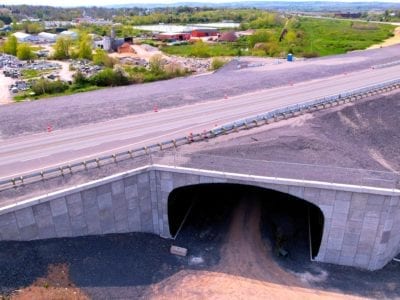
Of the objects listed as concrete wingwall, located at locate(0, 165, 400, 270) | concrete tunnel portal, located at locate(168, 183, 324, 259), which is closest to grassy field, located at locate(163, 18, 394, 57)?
concrete tunnel portal, located at locate(168, 183, 324, 259)

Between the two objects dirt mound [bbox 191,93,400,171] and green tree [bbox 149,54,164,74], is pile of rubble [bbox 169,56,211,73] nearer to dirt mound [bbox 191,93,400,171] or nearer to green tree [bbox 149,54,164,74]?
green tree [bbox 149,54,164,74]

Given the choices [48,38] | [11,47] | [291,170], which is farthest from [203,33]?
[291,170]

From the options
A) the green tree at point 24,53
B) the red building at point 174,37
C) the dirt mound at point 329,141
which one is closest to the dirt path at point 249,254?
the dirt mound at point 329,141

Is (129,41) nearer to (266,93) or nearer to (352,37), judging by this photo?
(352,37)

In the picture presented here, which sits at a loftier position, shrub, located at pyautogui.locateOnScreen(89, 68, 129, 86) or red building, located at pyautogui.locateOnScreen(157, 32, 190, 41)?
shrub, located at pyautogui.locateOnScreen(89, 68, 129, 86)

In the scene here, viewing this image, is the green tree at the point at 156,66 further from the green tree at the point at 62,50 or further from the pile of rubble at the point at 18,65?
the green tree at the point at 62,50

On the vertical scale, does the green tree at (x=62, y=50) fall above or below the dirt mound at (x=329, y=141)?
below

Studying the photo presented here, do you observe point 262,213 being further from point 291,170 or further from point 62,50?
point 62,50
